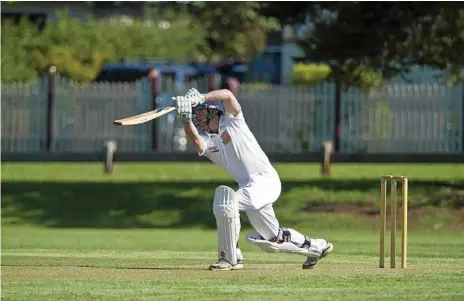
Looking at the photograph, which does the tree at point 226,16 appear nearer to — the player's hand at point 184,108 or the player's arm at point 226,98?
the player's arm at point 226,98

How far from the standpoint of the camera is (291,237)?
1234 cm

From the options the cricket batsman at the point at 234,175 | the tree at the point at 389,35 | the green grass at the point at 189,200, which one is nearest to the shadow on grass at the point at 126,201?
the green grass at the point at 189,200

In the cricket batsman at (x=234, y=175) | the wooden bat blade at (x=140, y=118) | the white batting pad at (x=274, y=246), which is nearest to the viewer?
the wooden bat blade at (x=140, y=118)

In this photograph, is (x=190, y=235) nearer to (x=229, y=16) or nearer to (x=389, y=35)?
(x=389, y=35)

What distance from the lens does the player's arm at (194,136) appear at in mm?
11797

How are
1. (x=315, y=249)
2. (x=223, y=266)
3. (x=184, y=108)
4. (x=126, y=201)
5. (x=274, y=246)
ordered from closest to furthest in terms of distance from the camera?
(x=184, y=108) < (x=223, y=266) < (x=274, y=246) < (x=315, y=249) < (x=126, y=201)

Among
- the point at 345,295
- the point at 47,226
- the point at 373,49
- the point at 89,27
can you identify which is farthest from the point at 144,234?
the point at 89,27

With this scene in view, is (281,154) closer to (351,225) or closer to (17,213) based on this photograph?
(351,225)

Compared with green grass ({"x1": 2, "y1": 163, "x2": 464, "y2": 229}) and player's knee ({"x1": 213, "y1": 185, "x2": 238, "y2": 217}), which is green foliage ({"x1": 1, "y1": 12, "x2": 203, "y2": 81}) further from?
player's knee ({"x1": 213, "y1": 185, "x2": 238, "y2": 217})

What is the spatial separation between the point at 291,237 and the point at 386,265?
4.05 ft

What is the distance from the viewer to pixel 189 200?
2541 centimetres

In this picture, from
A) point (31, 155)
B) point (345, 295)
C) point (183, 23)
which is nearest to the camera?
point (345, 295)

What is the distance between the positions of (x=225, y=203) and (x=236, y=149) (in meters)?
0.52

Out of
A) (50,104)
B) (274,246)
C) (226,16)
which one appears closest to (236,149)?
(274,246)
